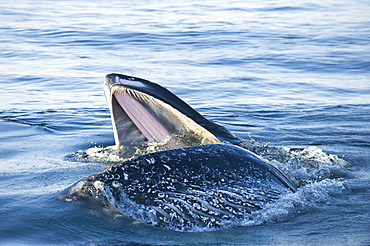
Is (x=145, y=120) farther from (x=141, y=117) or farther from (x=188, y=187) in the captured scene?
(x=188, y=187)

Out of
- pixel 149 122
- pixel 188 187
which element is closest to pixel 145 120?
pixel 149 122

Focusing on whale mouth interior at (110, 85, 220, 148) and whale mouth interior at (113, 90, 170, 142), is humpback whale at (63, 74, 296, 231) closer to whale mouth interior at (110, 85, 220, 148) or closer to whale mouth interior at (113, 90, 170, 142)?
whale mouth interior at (110, 85, 220, 148)

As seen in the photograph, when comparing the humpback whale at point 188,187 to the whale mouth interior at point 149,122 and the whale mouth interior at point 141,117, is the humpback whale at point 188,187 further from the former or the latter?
the whale mouth interior at point 141,117

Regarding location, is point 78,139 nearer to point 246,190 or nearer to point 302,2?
point 246,190

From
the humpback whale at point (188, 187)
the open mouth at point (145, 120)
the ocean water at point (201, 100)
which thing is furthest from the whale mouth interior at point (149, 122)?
the humpback whale at point (188, 187)

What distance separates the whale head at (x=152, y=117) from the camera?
5457 mm

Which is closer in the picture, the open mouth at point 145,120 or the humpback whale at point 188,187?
the humpback whale at point 188,187

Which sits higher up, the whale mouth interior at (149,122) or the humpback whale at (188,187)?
the whale mouth interior at (149,122)

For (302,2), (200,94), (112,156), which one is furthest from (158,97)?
(302,2)

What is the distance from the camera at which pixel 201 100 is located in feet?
36.2

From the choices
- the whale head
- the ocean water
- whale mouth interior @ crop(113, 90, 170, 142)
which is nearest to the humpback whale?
the ocean water

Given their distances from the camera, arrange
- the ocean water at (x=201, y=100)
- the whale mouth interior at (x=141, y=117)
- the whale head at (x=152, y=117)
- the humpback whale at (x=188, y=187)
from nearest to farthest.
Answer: the humpback whale at (x=188, y=187), the ocean water at (x=201, y=100), the whale head at (x=152, y=117), the whale mouth interior at (x=141, y=117)

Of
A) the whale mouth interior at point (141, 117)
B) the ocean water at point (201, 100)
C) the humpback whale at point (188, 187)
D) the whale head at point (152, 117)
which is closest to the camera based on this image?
the humpback whale at point (188, 187)

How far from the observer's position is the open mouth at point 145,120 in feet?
18.0
